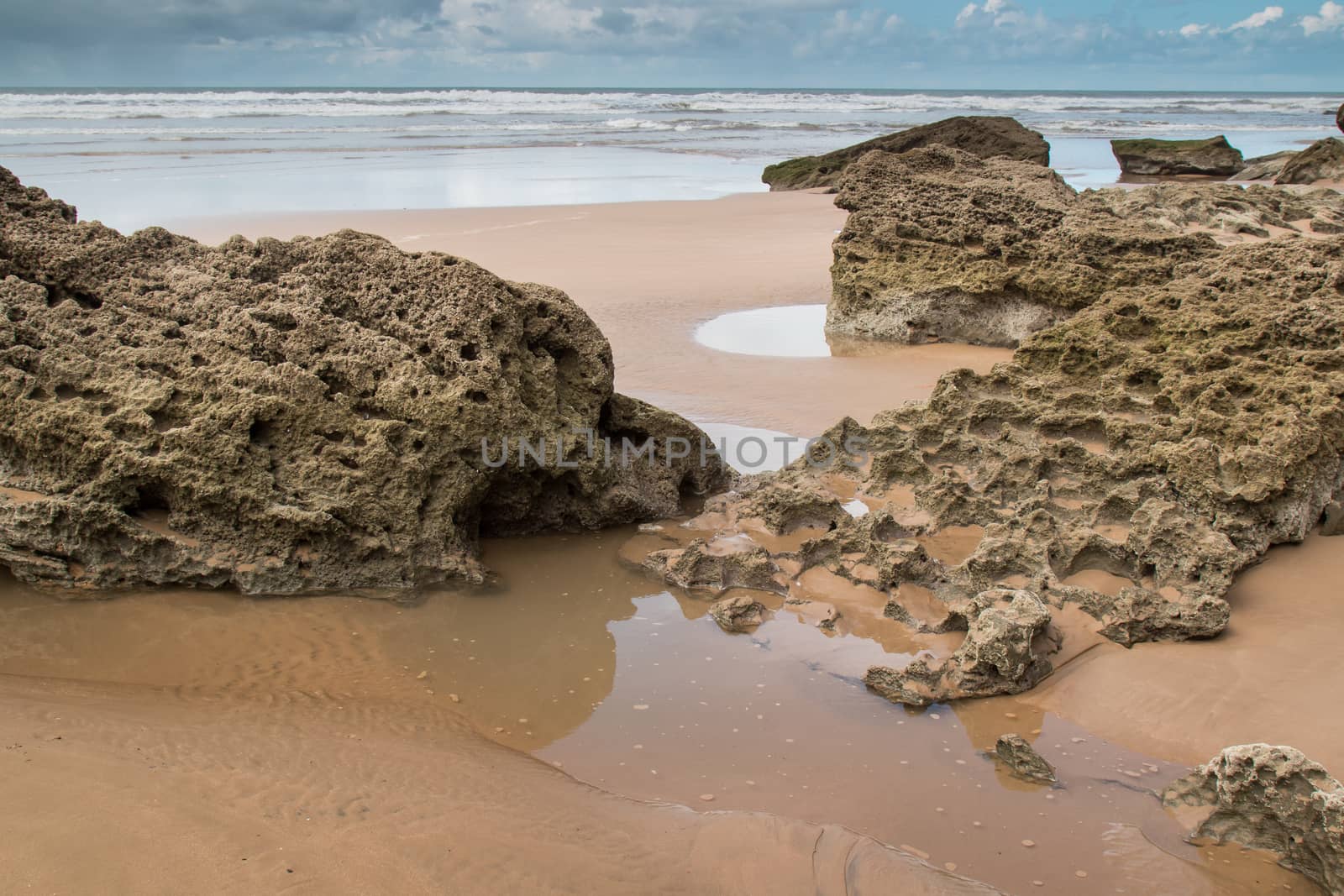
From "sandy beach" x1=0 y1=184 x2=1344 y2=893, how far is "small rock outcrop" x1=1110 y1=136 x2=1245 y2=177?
20.9m

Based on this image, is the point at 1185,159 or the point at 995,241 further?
the point at 1185,159

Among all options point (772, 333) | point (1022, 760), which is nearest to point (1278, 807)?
point (1022, 760)

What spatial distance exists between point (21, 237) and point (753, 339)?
5.45 meters

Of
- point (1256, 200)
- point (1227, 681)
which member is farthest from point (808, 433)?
point (1256, 200)

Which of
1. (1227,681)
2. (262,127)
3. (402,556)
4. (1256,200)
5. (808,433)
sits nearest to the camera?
(1227,681)

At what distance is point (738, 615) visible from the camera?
4145 mm

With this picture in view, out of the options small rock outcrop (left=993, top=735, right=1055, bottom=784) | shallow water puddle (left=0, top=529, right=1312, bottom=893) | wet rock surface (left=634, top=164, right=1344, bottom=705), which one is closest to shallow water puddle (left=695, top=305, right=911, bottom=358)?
wet rock surface (left=634, top=164, right=1344, bottom=705)

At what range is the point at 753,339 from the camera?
880 centimetres

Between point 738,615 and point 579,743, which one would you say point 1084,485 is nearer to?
point 738,615

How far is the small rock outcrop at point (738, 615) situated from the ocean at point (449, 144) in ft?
37.5

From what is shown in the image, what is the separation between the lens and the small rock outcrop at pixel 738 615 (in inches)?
162

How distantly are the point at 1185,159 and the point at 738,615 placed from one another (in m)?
22.3

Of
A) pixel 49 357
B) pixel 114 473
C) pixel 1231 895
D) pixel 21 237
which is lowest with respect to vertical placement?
pixel 1231 895

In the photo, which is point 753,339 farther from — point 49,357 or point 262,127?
point 262,127
